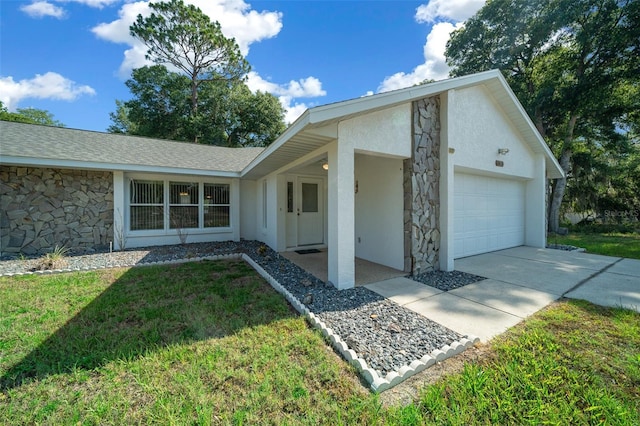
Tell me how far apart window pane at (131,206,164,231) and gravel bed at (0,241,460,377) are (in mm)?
2010

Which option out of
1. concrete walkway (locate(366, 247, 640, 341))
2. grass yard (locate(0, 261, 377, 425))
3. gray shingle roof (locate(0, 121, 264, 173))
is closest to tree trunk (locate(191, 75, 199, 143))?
gray shingle roof (locate(0, 121, 264, 173))

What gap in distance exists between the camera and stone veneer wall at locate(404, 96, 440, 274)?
17.1ft

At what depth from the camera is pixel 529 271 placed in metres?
5.63

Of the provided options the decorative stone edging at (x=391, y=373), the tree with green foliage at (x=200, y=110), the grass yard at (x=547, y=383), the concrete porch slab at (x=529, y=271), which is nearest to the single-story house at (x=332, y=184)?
the concrete porch slab at (x=529, y=271)

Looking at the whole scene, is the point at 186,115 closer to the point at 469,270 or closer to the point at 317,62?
the point at 317,62

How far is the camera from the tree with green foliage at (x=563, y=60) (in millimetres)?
10844

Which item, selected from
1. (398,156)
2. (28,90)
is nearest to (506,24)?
(398,156)

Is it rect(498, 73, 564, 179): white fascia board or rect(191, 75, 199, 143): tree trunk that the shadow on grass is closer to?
rect(498, 73, 564, 179): white fascia board

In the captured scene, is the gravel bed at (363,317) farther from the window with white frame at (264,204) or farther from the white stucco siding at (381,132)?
the window with white frame at (264,204)

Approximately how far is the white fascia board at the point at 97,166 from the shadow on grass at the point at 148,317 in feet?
12.1

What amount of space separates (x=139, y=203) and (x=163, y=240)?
4.73ft

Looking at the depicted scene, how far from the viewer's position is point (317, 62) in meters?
11.0

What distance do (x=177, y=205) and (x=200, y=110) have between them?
1495 centimetres

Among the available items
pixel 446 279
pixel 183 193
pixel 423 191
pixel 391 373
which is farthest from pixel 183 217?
pixel 391 373
